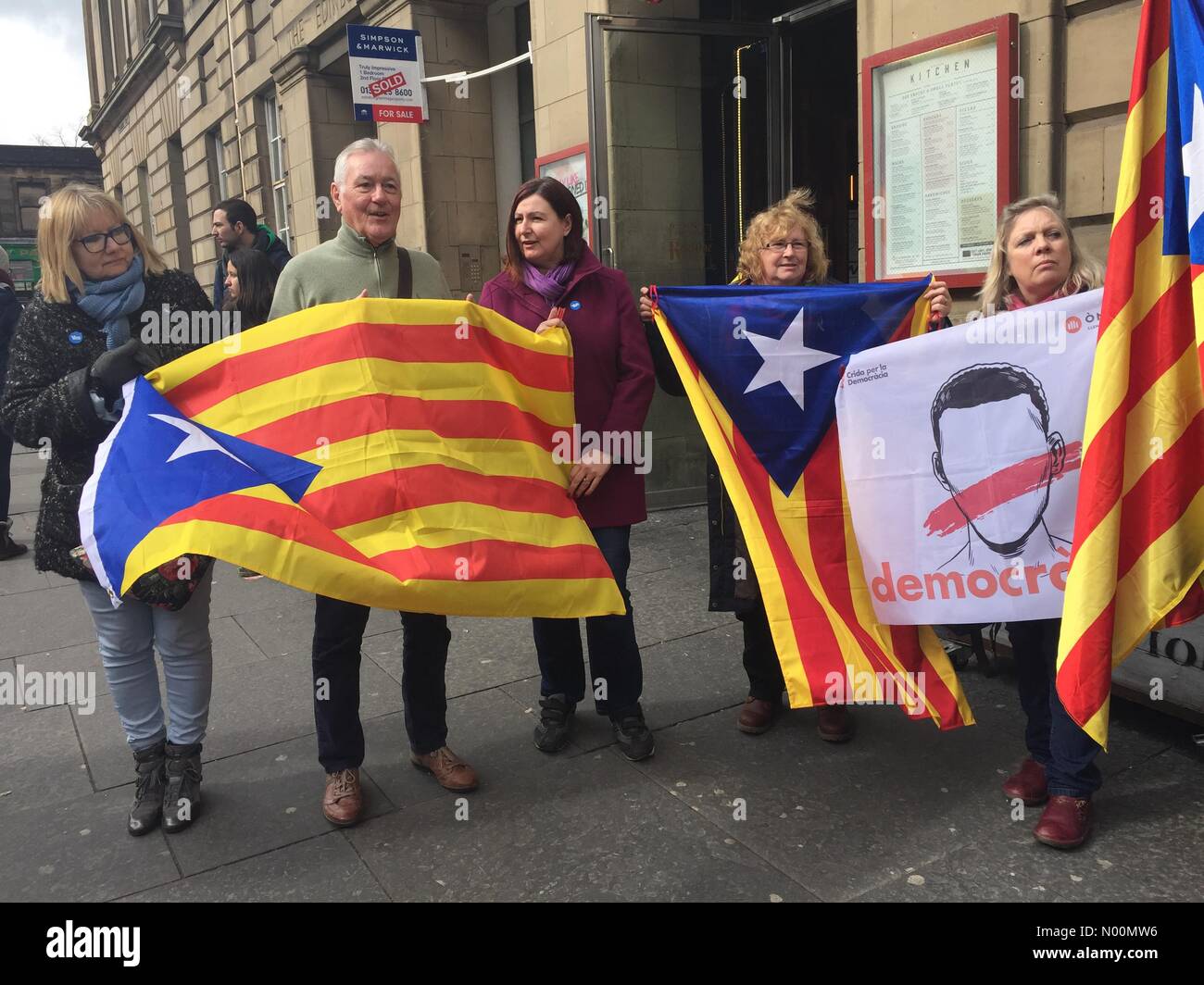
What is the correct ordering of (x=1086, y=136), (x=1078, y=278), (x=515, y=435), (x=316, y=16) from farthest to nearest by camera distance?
(x=316, y=16)
(x=1086, y=136)
(x=515, y=435)
(x=1078, y=278)

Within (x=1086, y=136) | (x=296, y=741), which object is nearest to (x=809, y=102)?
(x=1086, y=136)

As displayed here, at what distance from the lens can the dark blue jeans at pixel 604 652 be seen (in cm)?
358

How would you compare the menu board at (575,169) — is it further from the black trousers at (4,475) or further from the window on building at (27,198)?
the window on building at (27,198)

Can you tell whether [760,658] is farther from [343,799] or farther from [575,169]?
[575,169]

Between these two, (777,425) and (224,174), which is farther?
(224,174)

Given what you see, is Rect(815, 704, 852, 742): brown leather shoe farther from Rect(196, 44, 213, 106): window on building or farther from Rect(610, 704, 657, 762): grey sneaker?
Rect(196, 44, 213, 106): window on building

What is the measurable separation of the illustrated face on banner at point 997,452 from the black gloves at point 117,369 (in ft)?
8.10

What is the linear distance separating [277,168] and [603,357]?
13072mm

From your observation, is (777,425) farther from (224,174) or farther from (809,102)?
(224,174)

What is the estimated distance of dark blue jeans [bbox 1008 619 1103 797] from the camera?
294cm

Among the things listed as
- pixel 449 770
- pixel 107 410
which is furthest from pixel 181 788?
pixel 107 410

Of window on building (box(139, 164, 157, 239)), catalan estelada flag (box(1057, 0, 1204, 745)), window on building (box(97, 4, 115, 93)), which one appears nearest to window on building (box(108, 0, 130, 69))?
window on building (box(97, 4, 115, 93))

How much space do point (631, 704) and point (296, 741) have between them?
4.40 feet

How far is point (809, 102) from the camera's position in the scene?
7371 millimetres
